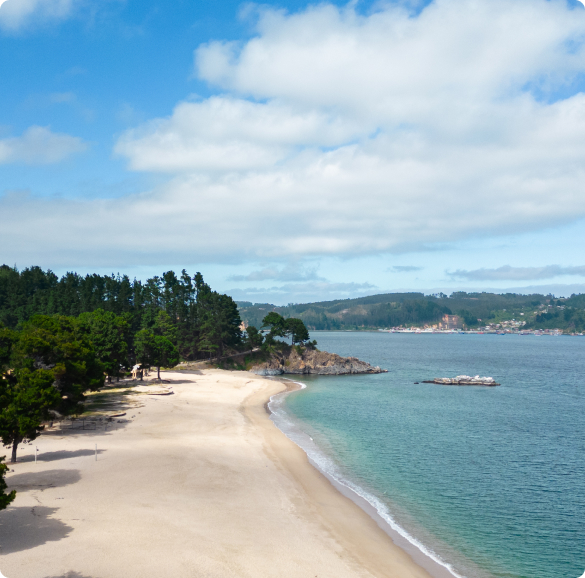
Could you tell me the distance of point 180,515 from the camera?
93.6ft

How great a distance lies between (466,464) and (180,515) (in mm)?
31171

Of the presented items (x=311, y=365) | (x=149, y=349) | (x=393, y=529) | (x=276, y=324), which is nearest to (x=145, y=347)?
(x=149, y=349)

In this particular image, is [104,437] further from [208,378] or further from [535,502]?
[208,378]

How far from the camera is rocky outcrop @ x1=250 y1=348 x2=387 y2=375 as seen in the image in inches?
5281

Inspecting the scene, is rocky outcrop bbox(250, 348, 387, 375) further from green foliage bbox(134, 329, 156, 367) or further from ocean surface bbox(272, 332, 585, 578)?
green foliage bbox(134, 329, 156, 367)

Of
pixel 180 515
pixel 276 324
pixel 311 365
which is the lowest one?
pixel 311 365

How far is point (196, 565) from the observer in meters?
22.5

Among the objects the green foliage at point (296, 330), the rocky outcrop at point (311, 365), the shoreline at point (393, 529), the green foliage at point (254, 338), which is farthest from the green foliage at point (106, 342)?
the green foliage at point (296, 330)

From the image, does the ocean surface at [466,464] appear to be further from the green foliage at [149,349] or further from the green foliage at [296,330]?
the green foliage at [296,330]

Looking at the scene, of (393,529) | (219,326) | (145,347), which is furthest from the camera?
(219,326)

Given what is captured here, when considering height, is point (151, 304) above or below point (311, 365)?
above

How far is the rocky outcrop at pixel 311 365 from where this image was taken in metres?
134

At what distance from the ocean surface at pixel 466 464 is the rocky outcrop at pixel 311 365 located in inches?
1344

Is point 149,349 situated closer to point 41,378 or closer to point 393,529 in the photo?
point 41,378
